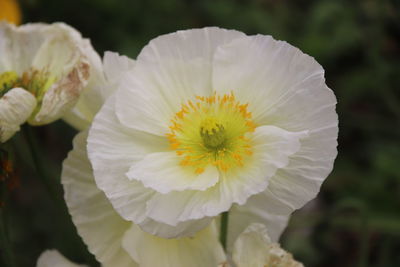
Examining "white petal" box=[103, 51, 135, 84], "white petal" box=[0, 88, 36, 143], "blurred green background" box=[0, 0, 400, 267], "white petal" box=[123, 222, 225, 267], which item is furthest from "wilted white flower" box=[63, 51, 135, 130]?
"blurred green background" box=[0, 0, 400, 267]

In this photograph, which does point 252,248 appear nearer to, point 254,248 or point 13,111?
point 254,248

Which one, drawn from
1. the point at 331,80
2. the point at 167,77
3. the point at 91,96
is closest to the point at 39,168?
the point at 91,96

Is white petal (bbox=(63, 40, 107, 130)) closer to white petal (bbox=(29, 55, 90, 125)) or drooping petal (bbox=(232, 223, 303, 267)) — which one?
white petal (bbox=(29, 55, 90, 125))

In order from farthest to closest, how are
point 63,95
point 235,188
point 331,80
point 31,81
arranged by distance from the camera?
point 331,80 < point 31,81 < point 63,95 < point 235,188

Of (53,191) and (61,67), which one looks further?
(61,67)

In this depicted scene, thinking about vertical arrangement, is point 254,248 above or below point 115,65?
below

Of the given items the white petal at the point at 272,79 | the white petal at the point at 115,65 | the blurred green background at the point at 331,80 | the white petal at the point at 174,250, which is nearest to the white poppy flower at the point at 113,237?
the white petal at the point at 174,250

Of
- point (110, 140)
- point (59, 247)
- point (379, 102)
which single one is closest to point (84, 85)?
point (110, 140)
